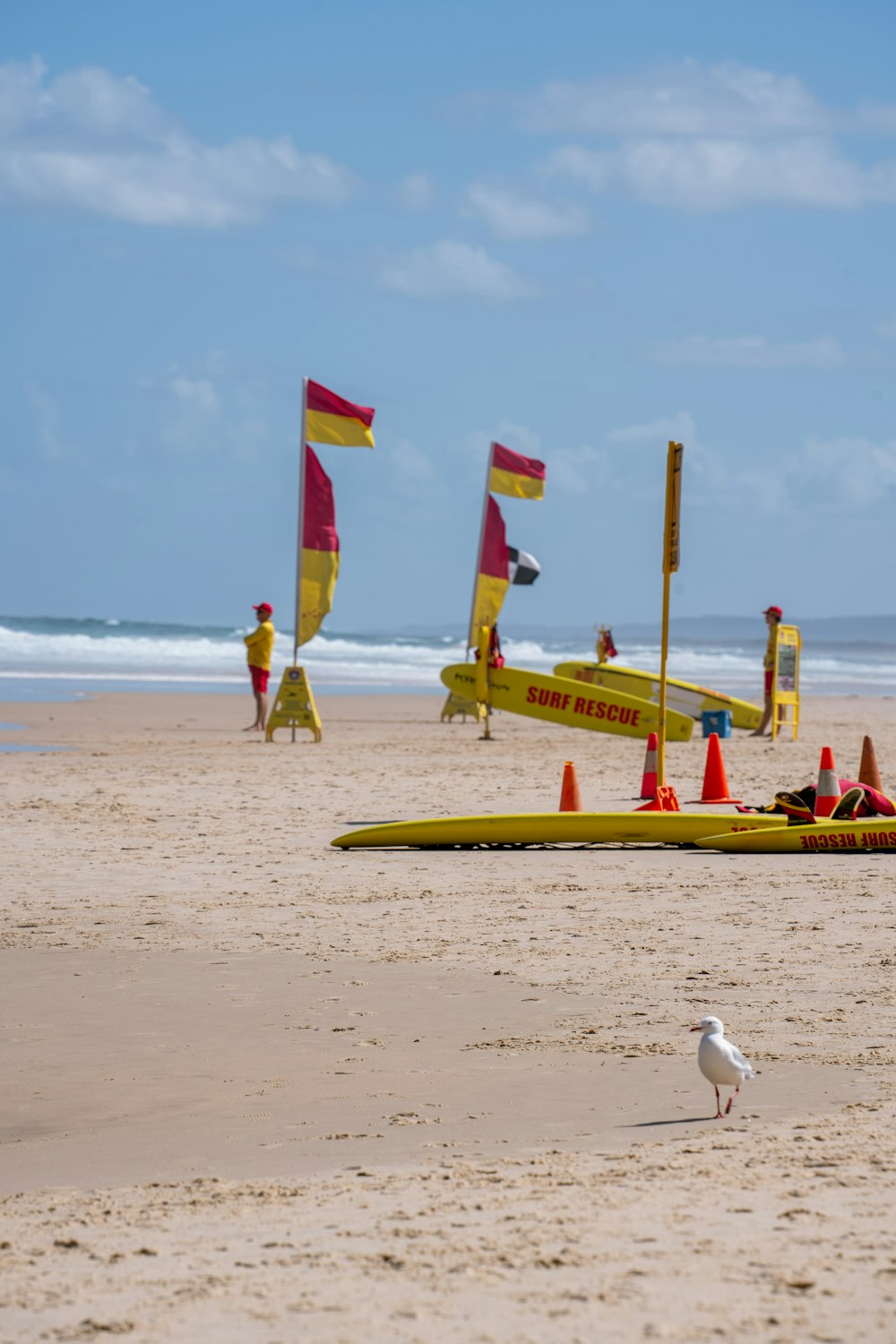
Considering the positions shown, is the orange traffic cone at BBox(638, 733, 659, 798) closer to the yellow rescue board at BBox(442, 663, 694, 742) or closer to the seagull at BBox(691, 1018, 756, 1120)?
the seagull at BBox(691, 1018, 756, 1120)

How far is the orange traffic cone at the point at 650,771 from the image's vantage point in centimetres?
1152

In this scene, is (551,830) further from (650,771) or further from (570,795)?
(650,771)

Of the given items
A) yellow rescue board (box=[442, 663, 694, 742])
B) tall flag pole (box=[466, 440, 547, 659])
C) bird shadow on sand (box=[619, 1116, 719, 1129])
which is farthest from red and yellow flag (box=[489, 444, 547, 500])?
bird shadow on sand (box=[619, 1116, 719, 1129])

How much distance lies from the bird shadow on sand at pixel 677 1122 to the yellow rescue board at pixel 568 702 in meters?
15.0

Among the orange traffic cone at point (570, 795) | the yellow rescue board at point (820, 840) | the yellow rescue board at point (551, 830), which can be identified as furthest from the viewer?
the orange traffic cone at point (570, 795)

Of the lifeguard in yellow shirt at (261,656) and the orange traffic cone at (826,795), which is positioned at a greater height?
the lifeguard in yellow shirt at (261,656)

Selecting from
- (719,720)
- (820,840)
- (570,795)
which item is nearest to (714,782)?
(570,795)

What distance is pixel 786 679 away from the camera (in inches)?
787

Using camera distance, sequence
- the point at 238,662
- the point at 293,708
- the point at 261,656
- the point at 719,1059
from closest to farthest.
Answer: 1. the point at 719,1059
2. the point at 293,708
3. the point at 261,656
4. the point at 238,662

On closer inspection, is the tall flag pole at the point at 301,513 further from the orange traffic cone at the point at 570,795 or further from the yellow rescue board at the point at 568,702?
the orange traffic cone at the point at 570,795

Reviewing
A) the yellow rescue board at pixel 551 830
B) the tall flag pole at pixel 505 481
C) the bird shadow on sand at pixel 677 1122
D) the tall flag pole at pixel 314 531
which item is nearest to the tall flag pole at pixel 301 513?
the tall flag pole at pixel 314 531

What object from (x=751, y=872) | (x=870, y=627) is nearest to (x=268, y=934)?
(x=751, y=872)

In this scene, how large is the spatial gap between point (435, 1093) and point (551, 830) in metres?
5.34

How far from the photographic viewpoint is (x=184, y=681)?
35.1 metres
